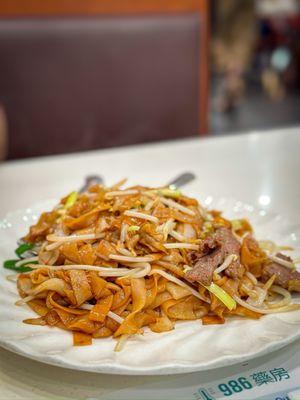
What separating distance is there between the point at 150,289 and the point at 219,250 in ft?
0.52

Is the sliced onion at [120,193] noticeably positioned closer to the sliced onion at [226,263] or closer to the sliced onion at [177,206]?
the sliced onion at [177,206]

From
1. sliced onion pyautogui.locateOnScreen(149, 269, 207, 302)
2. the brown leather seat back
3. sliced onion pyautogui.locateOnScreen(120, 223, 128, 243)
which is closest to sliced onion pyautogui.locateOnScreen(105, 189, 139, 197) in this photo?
sliced onion pyautogui.locateOnScreen(120, 223, 128, 243)

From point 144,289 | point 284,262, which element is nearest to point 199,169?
point 284,262

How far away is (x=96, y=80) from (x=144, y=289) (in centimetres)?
192

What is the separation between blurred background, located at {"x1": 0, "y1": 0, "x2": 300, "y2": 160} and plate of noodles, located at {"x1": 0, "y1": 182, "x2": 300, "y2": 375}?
125cm

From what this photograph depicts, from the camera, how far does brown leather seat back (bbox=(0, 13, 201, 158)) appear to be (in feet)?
8.21

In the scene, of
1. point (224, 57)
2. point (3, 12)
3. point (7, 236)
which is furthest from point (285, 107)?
point (7, 236)

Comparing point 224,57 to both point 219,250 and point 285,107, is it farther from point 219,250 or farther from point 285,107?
point 219,250

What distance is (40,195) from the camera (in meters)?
1.65

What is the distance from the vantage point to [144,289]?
3.08 feet

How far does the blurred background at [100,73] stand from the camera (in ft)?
8.20

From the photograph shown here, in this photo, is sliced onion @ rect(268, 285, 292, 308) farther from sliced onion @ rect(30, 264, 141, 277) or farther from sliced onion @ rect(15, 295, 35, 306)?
sliced onion @ rect(15, 295, 35, 306)

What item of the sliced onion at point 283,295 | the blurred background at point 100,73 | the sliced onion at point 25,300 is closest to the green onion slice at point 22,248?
the sliced onion at point 25,300

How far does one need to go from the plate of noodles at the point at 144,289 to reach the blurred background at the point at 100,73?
4.09ft
